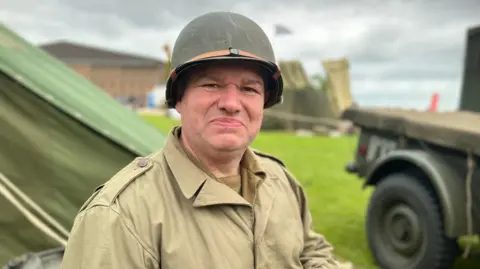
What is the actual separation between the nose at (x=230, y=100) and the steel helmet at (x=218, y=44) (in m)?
0.10

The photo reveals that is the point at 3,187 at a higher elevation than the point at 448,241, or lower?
higher

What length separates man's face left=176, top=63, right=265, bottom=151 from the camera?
1.51 m

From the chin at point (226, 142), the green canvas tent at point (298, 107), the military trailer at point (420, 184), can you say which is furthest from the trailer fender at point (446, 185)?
the green canvas tent at point (298, 107)

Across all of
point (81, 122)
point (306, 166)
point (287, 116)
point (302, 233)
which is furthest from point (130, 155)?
point (287, 116)

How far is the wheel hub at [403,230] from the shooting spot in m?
3.54

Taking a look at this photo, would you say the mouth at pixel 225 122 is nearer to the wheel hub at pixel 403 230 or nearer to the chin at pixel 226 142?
the chin at pixel 226 142

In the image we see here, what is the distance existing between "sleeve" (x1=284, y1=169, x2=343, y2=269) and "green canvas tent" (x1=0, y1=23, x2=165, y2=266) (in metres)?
1.10

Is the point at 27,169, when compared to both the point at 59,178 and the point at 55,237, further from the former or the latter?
the point at 55,237

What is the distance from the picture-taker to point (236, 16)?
160cm

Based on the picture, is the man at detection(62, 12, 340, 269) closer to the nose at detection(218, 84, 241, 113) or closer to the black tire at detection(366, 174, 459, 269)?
the nose at detection(218, 84, 241, 113)

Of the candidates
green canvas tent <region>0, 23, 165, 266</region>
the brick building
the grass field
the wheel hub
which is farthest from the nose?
the brick building

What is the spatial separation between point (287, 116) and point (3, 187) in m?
14.7

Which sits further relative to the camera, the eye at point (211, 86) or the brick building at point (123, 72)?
the brick building at point (123, 72)

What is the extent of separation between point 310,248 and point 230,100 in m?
0.74
